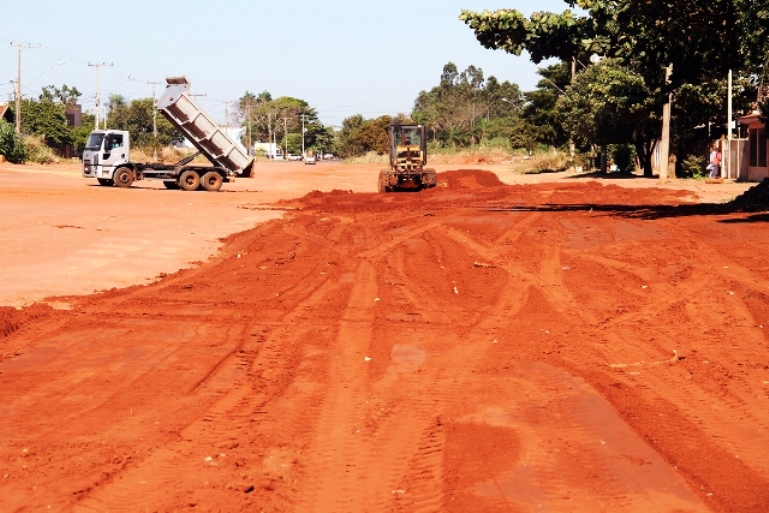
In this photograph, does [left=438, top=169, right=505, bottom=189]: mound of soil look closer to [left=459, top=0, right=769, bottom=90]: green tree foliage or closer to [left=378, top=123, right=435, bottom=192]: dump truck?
[left=378, top=123, right=435, bottom=192]: dump truck

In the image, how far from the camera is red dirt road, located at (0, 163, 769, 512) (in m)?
5.74

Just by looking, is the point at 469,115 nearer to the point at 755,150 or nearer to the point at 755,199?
the point at 755,150

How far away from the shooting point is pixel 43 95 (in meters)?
154

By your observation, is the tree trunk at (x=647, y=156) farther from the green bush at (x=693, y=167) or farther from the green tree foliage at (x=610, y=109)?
the green bush at (x=693, y=167)

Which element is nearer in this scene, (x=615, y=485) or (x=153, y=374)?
(x=615, y=485)

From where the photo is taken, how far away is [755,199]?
94.7 feet

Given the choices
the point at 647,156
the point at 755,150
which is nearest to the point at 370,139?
the point at 647,156

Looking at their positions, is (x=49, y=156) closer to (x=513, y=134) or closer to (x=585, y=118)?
(x=513, y=134)

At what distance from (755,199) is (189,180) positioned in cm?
2664

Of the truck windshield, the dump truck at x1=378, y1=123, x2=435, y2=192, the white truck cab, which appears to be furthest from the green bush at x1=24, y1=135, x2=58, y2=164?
the dump truck at x1=378, y1=123, x2=435, y2=192

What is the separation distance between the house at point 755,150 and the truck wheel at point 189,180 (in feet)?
82.1

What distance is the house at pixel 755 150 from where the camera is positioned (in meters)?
45.3

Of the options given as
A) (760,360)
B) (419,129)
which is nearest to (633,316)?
(760,360)

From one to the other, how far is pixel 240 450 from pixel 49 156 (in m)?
88.4
